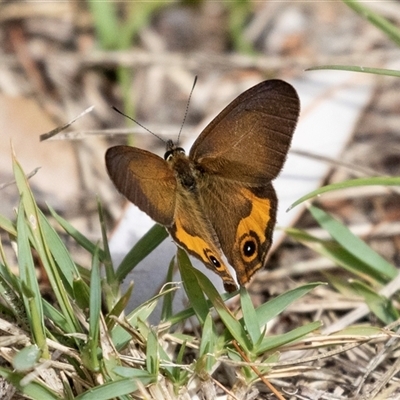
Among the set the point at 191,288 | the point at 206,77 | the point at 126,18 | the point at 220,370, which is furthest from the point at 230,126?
the point at 126,18

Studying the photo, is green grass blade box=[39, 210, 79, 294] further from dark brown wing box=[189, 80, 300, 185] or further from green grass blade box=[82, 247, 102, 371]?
dark brown wing box=[189, 80, 300, 185]

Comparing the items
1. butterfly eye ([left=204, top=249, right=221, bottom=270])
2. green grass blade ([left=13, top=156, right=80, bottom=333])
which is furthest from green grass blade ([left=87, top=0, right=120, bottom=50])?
butterfly eye ([left=204, top=249, right=221, bottom=270])

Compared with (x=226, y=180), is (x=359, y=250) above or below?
below

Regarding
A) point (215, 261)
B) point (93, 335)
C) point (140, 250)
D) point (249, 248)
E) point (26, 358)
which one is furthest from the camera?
point (140, 250)

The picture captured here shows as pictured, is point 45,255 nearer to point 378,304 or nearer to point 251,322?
point 251,322

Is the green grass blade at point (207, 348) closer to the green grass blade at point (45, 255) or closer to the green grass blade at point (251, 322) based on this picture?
the green grass blade at point (251, 322)

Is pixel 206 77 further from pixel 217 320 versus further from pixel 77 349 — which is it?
pixel 77 349

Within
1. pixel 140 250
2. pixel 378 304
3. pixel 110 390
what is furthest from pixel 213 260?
pixel 378 304
